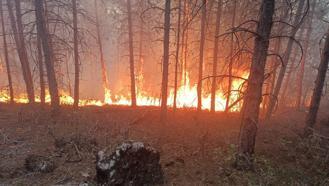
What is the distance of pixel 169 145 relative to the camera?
37.2 feet

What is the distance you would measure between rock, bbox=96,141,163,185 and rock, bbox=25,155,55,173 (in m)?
2.18

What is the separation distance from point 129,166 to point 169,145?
336 centimetres

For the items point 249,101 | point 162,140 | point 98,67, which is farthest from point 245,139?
point 98,67

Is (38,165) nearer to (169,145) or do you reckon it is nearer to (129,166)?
(129,166)

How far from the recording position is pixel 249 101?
9086 millimetres

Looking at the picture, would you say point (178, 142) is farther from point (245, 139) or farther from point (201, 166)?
point (245, 139)

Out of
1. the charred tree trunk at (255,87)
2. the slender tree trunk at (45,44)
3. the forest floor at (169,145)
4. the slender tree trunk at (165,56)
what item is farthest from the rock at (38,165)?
the charred tree trunk at (255,87)

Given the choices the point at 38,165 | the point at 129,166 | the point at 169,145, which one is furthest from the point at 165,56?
the point at 38,165

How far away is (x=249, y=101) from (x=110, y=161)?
4652 millimetres

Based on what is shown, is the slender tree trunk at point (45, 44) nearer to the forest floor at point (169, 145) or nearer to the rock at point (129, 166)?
the forest floor at point (169, 145)

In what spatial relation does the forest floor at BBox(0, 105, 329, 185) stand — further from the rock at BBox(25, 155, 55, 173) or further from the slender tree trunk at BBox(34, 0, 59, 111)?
the slender tree trunk at BBox(34, 0, 59, 111)

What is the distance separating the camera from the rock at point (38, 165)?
9.30 metres

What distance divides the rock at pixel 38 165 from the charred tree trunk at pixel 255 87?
6160 mm

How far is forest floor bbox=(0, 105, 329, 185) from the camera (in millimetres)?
9016
